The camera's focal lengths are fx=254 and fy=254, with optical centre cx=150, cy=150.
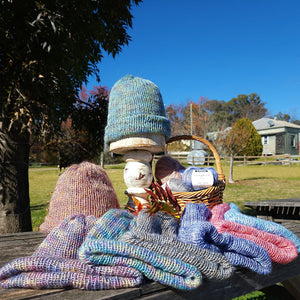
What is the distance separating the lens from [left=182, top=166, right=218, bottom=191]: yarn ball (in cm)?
133

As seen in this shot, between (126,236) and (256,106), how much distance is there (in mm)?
37939

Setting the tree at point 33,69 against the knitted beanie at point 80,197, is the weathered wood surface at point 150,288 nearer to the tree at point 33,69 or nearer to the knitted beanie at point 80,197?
the knitted beanie at point 80,197

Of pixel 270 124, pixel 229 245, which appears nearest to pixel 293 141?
pixel 270 124

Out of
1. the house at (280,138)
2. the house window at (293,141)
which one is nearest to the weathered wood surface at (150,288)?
the house at (280,138)

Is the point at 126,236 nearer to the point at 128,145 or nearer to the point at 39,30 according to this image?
the point at 128,145

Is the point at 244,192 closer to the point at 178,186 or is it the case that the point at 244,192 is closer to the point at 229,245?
the point at 178,186

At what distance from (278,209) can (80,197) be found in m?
2.43

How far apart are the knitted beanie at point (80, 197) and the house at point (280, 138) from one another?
2613 cm

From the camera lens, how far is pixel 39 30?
4.75 feet

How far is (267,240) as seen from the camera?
990 millimetres

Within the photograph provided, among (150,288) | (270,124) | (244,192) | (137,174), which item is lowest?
(244,192)

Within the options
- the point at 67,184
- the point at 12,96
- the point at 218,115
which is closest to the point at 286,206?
A: the point at 67,184

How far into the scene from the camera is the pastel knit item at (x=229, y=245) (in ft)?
2.71

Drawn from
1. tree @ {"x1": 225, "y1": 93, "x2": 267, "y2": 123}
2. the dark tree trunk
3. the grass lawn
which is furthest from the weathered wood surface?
tree @ {"x1": 225, "y1": 93, "x2": 267, "y2": 123}
